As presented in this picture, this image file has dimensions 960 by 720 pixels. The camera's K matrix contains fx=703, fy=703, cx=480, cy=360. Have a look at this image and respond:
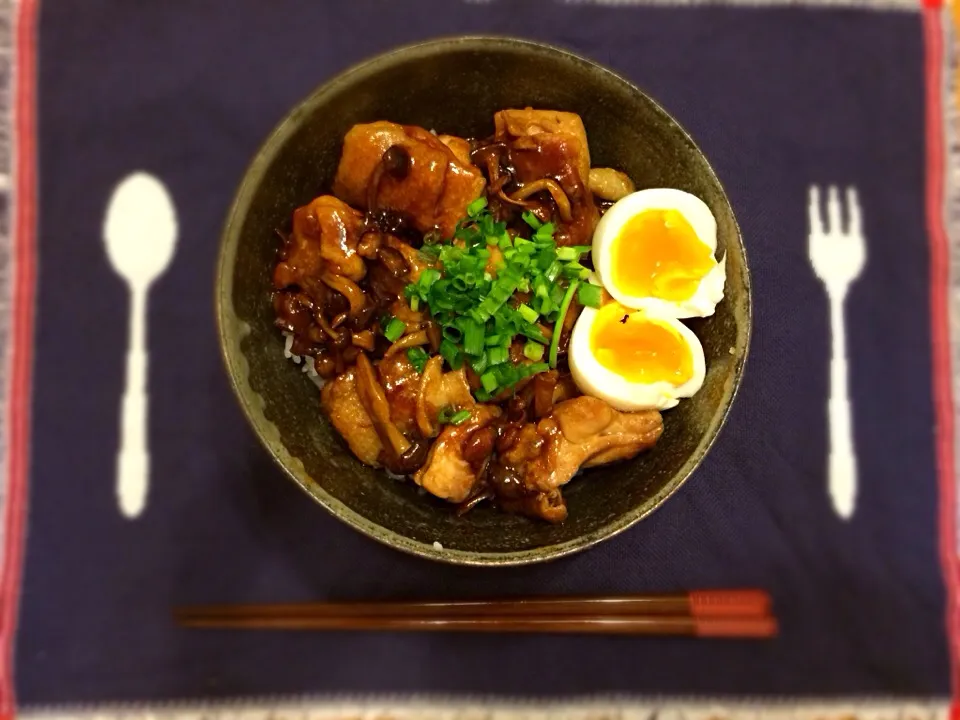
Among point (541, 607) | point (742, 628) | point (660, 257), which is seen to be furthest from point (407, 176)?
point (742, 628)

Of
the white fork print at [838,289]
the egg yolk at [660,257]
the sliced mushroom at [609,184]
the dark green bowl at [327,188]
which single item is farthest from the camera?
the white fork print at [838,289]

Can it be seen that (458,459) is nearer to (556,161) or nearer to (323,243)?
(323,243)

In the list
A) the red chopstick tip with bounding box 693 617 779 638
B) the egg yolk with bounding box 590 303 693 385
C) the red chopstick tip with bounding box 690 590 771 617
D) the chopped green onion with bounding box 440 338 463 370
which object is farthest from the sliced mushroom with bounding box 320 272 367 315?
the red chopstick tip with bounding box 693 617 779 638

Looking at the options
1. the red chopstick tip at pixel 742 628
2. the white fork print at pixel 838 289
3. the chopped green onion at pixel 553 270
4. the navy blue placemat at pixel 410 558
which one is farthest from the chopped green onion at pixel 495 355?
the white fork print at pixel 838 289

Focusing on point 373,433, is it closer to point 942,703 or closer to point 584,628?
point 584,628

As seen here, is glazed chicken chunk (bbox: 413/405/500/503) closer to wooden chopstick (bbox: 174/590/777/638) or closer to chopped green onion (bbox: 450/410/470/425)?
chopped green onion (bbox: 450/410/470/425)

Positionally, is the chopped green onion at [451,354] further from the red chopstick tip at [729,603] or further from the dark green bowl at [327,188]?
the red chopstick tip at [729,603]
